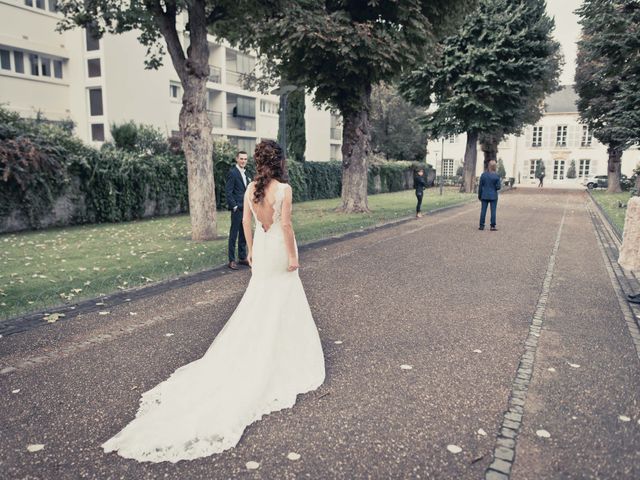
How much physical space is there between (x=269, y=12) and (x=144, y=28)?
427cm

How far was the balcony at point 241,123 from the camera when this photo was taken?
3794cm

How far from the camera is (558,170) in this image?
59.0 m

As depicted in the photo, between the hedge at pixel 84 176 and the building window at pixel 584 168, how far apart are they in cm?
5099

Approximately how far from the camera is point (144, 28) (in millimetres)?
13992

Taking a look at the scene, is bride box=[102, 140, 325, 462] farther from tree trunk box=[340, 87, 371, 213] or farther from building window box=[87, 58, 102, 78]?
building window box=[87, 58, 102, 78]

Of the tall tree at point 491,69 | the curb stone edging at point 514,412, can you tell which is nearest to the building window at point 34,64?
the tall tree at point 491,69

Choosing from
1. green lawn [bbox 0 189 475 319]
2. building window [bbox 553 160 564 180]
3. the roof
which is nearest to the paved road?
green lawn [bbox 0 189 475 319]

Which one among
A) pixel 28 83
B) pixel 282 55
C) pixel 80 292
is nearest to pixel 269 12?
pixel 282 55

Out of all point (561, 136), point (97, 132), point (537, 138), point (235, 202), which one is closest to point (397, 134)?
point (537, 138)

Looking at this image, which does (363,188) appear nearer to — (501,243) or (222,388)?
(501,243)

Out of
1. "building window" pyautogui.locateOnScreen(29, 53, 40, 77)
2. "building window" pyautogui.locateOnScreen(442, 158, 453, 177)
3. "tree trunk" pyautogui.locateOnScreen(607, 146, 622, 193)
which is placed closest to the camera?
"building window" pyautogui.locateOnScreen(29, 53, 40, 77)

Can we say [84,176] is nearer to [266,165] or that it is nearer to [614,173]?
[266,165]

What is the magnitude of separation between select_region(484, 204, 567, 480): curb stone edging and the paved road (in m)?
0.01

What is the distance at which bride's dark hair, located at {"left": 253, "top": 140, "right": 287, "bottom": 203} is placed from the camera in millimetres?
3838
